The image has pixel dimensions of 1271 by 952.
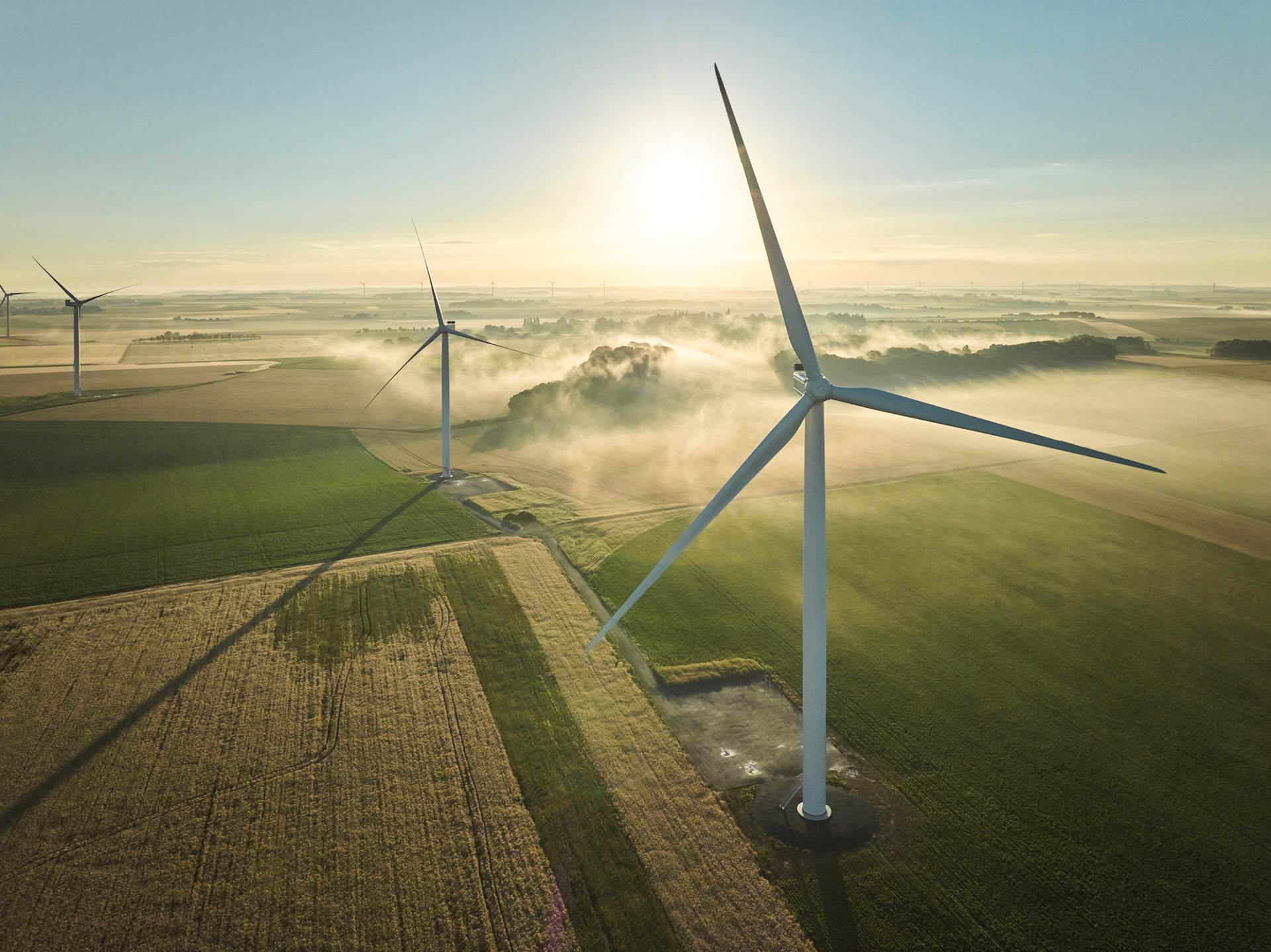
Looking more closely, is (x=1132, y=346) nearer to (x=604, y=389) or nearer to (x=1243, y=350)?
(x=1243, y=350)

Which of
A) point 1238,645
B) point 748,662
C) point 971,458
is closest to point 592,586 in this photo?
point 748,662

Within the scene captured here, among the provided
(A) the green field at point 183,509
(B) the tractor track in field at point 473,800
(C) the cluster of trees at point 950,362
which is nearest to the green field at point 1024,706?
(B) the tractor track in field at point 473,800

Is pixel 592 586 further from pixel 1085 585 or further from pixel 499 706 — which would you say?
pixel 1085 585

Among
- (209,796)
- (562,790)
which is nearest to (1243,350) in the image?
(562,790)

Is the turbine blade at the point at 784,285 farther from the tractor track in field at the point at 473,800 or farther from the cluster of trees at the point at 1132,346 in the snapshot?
the cluster of trees at the point at 1132,346

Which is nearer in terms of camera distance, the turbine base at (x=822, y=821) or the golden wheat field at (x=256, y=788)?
the golden wheat field at (x=256, y=788)

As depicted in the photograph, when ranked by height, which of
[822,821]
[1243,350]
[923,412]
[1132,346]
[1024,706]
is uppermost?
[1132,346]
